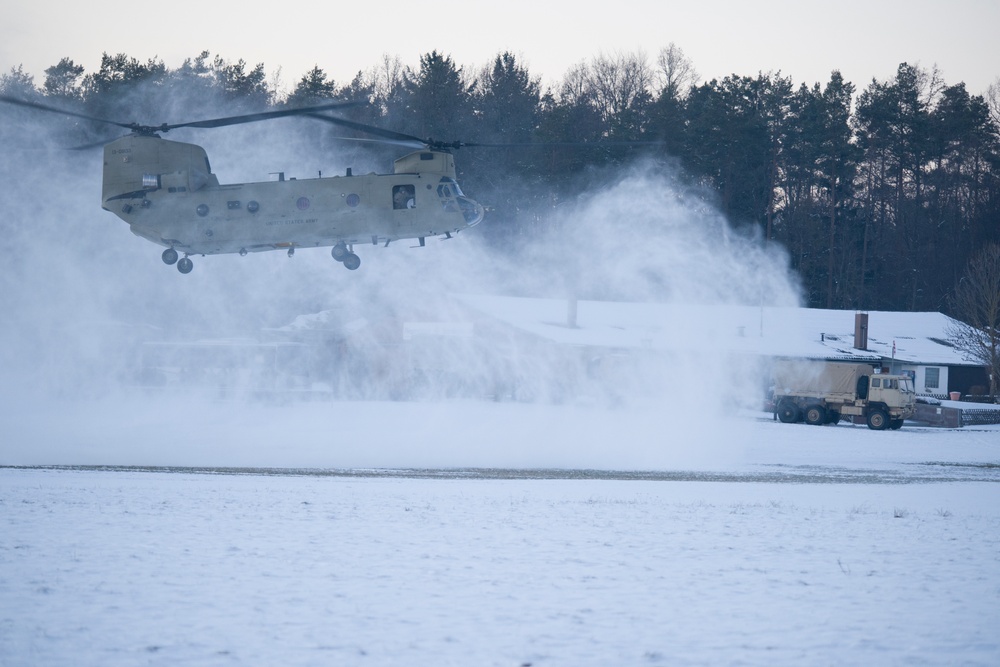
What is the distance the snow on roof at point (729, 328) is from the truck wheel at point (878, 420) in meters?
8.44

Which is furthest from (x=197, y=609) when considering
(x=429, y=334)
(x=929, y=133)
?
(x=929, y=133)

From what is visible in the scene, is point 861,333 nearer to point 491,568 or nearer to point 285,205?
point 285,205

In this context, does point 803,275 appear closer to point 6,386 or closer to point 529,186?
point 529,186

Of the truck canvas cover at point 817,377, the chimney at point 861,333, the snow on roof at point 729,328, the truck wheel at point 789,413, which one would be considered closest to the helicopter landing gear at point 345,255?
the snow on roof at point 729,328

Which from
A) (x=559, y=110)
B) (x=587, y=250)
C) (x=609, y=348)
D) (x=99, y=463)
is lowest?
(x=99, y=463)

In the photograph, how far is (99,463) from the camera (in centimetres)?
2372

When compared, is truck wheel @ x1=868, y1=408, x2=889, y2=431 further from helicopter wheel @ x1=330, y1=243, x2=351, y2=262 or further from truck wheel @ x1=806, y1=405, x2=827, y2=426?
helicopter wheel @ x1=330, y1=243, x2=351, y2=262

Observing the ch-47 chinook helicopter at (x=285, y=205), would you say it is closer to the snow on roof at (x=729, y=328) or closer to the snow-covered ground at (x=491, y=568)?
the snow-covered ground at (x=491, y=568)

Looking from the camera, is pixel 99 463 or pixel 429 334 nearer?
pixel 99 463

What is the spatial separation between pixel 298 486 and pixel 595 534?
23.3 ft

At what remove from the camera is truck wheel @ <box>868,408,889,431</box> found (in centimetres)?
4203

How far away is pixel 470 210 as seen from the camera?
70.4 feet

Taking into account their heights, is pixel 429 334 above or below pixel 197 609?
above

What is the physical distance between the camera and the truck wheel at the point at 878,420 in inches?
1655
